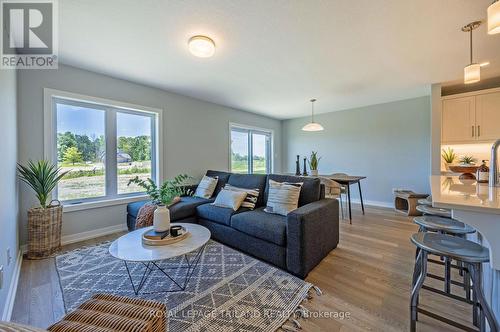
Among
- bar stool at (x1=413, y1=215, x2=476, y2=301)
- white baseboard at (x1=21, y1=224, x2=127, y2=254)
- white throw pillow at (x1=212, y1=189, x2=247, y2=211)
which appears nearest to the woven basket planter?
white baseboard at (x1=21, y1=224, x2=127, y2=254)

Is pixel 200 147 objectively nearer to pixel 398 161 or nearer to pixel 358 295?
pixel 358 295

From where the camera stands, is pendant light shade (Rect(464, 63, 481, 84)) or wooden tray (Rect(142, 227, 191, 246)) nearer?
wooden tray (Rect(142, 227, 191, 246))

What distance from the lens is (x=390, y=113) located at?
4656 millimetres

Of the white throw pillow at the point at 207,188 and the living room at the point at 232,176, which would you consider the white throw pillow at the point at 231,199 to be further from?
the white throw pillow at the point at 207,188

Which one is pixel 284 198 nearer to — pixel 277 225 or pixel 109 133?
pixel 277 225

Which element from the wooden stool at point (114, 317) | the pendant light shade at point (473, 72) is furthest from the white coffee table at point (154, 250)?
the pendant light shade at point (473, 72)

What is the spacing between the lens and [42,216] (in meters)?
2.34

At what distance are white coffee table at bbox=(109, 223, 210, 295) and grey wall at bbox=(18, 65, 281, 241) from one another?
5.45ft

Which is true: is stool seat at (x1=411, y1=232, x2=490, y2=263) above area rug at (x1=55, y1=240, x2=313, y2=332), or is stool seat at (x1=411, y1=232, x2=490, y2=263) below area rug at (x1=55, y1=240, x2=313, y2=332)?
above

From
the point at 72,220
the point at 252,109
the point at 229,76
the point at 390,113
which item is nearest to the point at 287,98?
the point at 252,109

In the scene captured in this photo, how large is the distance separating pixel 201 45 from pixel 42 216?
2.64 metres

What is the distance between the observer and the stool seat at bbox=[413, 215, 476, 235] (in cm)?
144

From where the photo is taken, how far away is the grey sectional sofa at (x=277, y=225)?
1967mm

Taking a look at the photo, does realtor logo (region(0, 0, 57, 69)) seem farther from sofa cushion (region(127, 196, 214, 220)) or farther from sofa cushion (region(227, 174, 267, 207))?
sofa cushion (region(227, 174, 267, 207))
